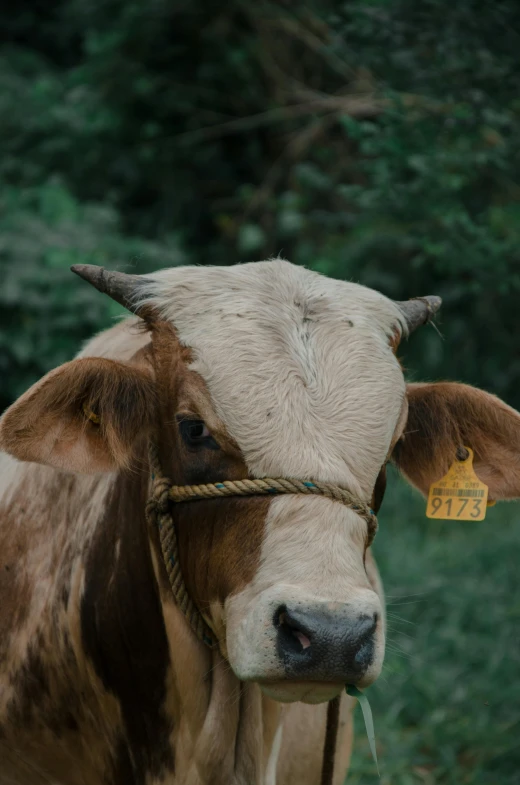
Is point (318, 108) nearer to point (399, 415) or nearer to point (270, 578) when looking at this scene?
point (399, 415)

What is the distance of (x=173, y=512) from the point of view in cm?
275

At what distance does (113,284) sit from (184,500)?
64cm

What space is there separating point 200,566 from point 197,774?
0.62m

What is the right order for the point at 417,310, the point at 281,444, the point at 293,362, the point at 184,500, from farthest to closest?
the point at 417,310 < the point at 184,500 < the point at 293,362 < the point at 281,444

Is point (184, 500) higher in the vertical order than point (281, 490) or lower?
lower

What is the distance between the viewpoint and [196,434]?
8.65 feet

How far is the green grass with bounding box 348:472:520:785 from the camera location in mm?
4695

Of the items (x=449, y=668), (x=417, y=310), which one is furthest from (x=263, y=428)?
(x=449, y=668)

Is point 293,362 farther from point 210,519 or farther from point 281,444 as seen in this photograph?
point 210,519

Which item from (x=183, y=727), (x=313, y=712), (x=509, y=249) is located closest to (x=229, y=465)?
(x=183, y=727)

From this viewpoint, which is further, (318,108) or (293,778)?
(318,108)

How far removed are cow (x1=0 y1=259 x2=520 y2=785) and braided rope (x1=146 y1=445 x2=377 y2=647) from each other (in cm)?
2

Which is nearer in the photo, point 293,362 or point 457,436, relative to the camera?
point 293,362

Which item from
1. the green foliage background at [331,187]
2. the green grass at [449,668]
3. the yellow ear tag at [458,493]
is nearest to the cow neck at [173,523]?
the yellow ear tag at [458,493]
